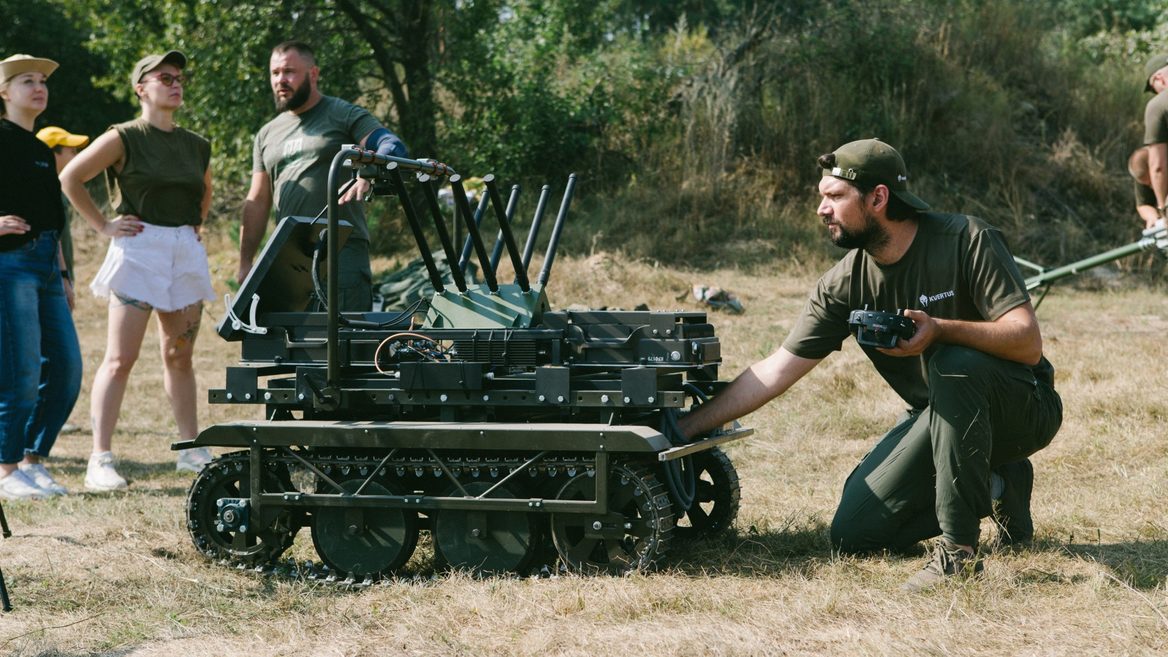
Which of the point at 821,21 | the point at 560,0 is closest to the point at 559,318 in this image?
the point at 821,21

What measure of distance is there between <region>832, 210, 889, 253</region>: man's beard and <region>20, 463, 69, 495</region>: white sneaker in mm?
4077

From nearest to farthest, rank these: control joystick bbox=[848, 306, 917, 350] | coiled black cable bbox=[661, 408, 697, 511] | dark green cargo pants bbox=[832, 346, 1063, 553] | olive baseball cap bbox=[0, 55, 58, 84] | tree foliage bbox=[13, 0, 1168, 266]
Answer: control joystick bbox=[848, 306, 917, 350]
dark green cargo pants bbox=[832, 346, 1063, 553]
coiled black cable bbox=[661, 408, 697, 511]
olive baseball cap bbox=[0, 55, 58, 84]
tree foliage bbox=[13, 0, 1168, 266]

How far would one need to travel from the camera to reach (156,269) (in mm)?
6523

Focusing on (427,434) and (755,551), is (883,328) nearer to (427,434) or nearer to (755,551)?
(755,551)

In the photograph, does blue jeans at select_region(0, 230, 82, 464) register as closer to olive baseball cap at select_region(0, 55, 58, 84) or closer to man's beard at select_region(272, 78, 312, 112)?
olive baseball cap at select_region(0, 55, 58, 84)

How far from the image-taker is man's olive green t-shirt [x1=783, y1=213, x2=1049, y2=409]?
4.37 m

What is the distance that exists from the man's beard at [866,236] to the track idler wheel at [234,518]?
2.26m

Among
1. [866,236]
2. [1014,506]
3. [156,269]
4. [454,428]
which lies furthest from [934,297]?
[156,269]

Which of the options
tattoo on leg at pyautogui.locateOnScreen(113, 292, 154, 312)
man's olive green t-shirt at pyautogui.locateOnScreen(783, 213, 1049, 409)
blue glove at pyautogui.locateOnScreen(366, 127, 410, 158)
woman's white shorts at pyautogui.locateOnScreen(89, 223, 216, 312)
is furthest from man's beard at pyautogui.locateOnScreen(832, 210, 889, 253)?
tattoo on leg at pyautogui.locateOnScreen(113, 292, 154, 312)

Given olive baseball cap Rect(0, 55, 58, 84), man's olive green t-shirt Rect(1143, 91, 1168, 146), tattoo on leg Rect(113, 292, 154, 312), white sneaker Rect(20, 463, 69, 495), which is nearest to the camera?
olive baseball cap Rect(0, 55, 58, 84)

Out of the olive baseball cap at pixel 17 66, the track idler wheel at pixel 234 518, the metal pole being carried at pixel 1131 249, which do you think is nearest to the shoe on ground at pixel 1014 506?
the metal pole being carried at pixel 1131 249

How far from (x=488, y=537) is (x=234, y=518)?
976 mm

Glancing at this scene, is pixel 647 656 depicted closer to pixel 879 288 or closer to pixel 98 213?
pixel 879 288

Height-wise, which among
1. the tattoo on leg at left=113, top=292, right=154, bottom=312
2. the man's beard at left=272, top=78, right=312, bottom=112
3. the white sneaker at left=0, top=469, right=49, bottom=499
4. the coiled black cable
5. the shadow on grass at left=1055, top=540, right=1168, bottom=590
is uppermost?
the man's beard at left=272, top=78, right=312, bottom=112
